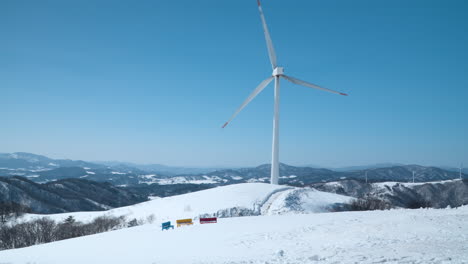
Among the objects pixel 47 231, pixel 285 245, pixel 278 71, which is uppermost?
pixel 278 71

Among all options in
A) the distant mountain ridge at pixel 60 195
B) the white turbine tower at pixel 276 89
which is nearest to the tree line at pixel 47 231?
the white turbine tower at pixel 276 89

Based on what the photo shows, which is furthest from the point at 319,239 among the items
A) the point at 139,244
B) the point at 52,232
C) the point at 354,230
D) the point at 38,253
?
the point at 52,232

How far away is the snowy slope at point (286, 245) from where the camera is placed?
12.0 metres

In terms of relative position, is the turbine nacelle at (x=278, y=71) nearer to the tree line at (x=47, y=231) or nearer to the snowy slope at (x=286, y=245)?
the tree line at (x=47, y=231)

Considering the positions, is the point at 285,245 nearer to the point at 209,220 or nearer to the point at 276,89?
the point at 209,220

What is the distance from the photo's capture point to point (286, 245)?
1463 centimetres

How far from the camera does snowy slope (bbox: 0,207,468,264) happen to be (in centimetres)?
1198

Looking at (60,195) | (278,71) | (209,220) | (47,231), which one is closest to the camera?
(209,220)

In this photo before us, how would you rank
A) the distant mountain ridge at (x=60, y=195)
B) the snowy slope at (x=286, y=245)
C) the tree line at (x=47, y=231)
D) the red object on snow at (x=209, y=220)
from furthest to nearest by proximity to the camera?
the distant mountain ridge at (x=60, y=195) < the tree line at (x=47, y=231) < the red object on snow at (x=209, y=220) < the snowy slope at (x=286, y=245)

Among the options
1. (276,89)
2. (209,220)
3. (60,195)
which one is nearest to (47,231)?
(209,220)

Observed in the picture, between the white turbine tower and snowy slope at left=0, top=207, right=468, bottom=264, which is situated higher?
the white turbine tower

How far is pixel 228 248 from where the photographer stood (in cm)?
1498

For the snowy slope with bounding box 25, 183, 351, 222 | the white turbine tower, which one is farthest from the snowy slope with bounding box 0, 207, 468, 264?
the white turbine tower

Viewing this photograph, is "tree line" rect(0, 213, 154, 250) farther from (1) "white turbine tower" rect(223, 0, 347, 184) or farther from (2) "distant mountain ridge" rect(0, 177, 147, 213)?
(2) "distant mountain ridge" rect(0, 177, 147, 213)
